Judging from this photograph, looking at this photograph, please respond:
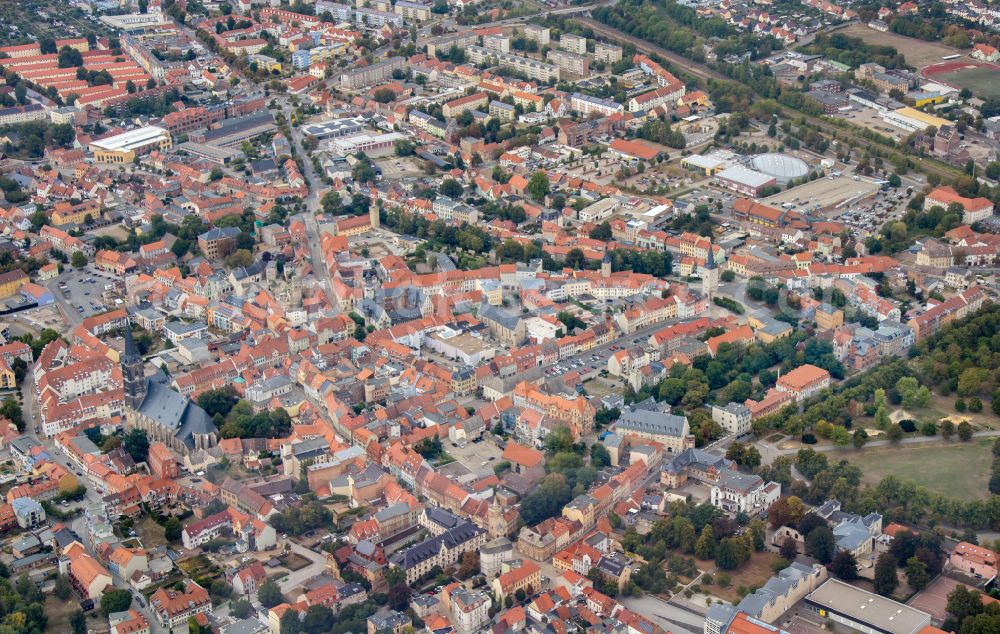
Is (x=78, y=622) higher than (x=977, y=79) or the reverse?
the reverse

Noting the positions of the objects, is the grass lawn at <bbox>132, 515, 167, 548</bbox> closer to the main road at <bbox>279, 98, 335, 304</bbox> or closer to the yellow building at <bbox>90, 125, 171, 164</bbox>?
→ the main road at <bbox>279, 98, 335, 304</bbox>

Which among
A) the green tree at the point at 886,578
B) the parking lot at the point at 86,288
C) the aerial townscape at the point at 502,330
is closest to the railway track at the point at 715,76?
the aerial townscape at the point at 502,330

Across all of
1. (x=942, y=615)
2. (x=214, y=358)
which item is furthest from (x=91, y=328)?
(x=942, y=615)

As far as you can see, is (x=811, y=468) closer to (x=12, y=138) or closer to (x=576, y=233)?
(x=576, y=233)

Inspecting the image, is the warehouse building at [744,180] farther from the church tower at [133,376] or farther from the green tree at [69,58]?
the green tree at [69,58]

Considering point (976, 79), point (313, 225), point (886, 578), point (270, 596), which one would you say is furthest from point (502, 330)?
point (976, 79)

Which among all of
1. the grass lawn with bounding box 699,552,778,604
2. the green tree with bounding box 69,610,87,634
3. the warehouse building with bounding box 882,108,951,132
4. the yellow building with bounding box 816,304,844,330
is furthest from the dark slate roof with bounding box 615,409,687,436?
the warehouse building with bounding box 882,108,951,132

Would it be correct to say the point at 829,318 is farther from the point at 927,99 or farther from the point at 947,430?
the point at 927,99
